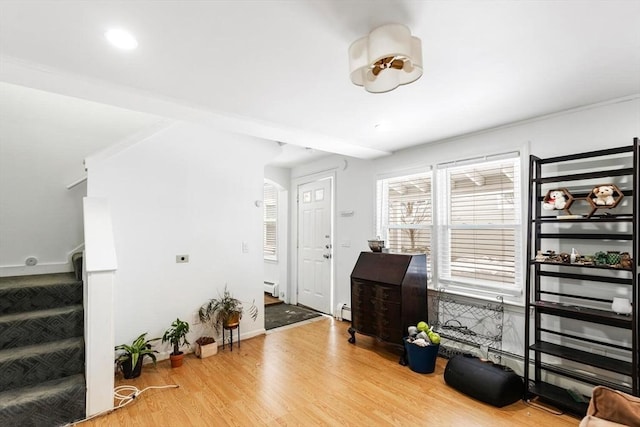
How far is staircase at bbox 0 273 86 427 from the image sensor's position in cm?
210

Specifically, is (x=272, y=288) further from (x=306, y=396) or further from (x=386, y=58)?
(x=386, y=58)

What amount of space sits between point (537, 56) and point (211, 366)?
12.0ft

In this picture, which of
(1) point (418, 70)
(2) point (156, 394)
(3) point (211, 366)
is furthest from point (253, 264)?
(1) point (418, 70)

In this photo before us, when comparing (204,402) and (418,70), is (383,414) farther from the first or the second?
(418,70)

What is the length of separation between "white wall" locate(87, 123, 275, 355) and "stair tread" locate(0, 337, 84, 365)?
1.37ft

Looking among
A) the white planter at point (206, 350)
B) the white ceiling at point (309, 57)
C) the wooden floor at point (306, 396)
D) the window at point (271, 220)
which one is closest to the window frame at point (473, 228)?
the white ceiling at point (309, 57)

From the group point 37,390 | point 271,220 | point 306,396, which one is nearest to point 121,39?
point 37,390

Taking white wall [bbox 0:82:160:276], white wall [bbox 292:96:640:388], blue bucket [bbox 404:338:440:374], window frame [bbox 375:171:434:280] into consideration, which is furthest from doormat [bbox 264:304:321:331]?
white wall [bbox 0:82:160:276]

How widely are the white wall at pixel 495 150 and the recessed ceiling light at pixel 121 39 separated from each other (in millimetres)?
3075

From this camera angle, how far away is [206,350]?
335 centimetres

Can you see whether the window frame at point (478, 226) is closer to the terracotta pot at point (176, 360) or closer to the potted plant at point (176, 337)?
the potted plant at point (176, 337)

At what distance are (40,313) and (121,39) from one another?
7.78 ft

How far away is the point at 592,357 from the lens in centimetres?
238

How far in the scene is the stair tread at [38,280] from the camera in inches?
109
